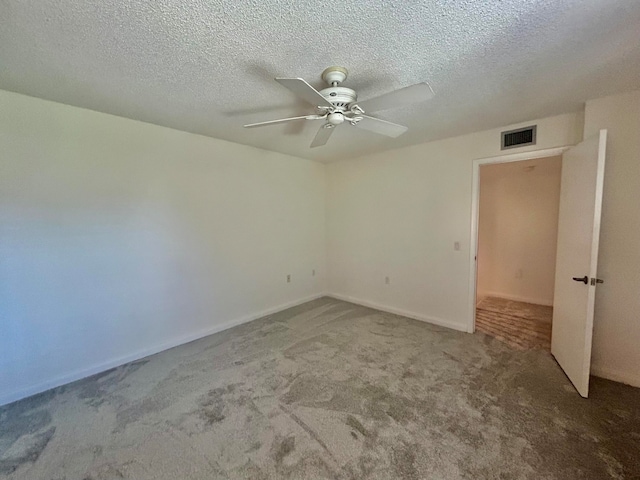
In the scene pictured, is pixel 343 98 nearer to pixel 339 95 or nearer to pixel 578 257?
pixel 339 95

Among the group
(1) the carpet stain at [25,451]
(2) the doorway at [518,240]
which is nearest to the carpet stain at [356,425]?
(1) the carpet stain at [25,451]

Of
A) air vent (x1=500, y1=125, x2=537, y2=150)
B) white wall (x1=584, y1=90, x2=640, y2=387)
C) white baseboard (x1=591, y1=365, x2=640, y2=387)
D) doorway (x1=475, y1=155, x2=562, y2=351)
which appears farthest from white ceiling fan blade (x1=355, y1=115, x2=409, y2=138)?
white baseboard (x1=591, y1=365, x2=640, y2=387)

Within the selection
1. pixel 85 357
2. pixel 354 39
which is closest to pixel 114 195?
pixel 85 357

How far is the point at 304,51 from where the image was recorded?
161 cm

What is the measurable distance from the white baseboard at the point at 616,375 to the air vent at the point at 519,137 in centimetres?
214

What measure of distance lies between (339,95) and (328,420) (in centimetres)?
215

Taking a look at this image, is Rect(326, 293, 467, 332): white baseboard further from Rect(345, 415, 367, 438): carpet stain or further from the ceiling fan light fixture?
the ceiling fan light fixture

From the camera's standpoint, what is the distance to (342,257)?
473cm

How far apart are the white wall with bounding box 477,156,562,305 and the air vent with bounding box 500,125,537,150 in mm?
1530

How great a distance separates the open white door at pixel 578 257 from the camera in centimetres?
205

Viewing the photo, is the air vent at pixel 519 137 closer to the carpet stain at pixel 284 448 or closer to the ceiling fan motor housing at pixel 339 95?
the ceiling fan motor housing at pixel 339 95

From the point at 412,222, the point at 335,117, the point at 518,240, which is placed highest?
the point at 335,117

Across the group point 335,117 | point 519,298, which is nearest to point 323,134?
point 335,117

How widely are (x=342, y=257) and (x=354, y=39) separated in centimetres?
351
